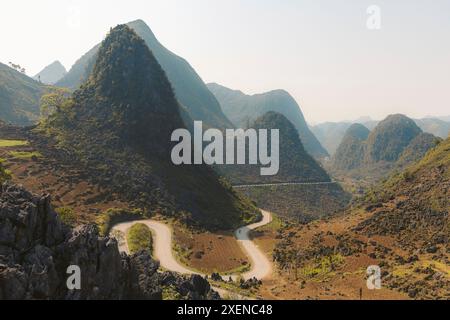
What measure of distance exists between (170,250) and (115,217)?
21.6 m

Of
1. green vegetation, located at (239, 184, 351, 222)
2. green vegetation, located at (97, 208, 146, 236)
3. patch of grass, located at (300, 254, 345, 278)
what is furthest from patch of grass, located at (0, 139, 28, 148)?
patch of grass, located at (300, 254, 345, 278)

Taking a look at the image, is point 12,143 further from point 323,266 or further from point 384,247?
point 384,247

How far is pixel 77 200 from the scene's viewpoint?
97.0m

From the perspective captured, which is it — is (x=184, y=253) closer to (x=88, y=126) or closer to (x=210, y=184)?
(x=210, y=184)

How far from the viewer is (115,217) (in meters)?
93.6

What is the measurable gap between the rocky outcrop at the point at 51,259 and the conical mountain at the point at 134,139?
67089 mm

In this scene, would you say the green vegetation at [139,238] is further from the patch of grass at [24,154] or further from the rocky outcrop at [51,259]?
the patch of grass at [24,154]

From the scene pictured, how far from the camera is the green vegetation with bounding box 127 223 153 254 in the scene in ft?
245

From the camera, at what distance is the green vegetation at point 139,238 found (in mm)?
74637

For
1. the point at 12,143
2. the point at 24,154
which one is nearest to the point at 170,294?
the point at 24,154

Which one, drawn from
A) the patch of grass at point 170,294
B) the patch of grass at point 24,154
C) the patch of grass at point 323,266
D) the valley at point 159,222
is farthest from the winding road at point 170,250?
the patch of grass at point 24,154

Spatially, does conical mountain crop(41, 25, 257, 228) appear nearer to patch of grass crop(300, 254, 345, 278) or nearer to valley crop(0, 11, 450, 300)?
valley crop(0, 11, 450, 300)
